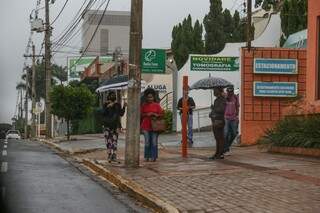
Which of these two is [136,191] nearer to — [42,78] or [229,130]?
[229,130]

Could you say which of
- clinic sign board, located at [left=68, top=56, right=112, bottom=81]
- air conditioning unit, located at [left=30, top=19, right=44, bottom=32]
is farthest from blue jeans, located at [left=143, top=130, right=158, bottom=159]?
clinic sign board, located at [left=68, top=56, right=112, bottom=81]

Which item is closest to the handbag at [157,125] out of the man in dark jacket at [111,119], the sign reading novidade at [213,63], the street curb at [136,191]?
the man in dark jacket at [111,119]

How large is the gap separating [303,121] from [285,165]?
3002 millimetres

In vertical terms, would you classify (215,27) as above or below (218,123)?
above

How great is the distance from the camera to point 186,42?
45688 mm

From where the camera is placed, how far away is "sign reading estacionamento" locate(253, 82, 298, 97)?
19.9 m

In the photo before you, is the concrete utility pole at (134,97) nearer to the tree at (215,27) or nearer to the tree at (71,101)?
the tree at (71,101)

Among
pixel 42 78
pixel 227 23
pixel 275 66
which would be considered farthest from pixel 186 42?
pixel 42 78

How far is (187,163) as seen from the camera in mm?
14320

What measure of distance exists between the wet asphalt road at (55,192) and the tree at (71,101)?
15.9 metres

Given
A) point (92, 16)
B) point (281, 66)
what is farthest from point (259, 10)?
point (281, 66)

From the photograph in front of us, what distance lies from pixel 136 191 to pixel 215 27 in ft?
116

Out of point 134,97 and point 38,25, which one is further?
point 38,25

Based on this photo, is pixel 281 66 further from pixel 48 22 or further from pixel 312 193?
pixel 48 22
